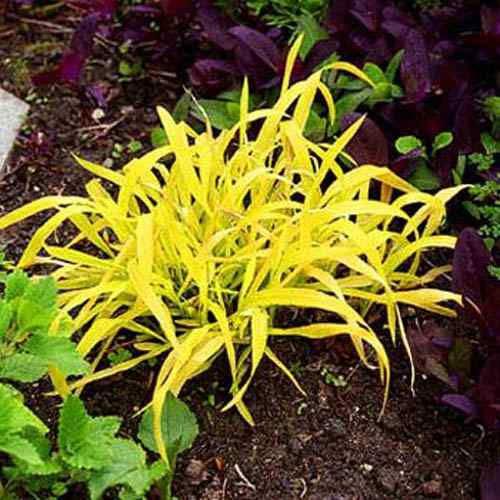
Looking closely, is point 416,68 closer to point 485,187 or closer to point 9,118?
point 485,187

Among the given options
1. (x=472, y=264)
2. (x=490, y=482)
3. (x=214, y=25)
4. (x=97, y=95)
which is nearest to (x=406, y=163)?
(x=472, y=264)

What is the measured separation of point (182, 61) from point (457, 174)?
0.99 metres

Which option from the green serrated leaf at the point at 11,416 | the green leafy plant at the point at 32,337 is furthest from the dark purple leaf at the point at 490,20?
the green serrated leaf at the point at 11,416

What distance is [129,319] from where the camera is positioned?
247 cm

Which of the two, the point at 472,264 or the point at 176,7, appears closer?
the point at 472,264

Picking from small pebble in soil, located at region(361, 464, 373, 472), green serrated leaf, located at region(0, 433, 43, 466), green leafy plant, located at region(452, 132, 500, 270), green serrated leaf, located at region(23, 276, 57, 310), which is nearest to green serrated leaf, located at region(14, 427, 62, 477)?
green serrated leaf, located at region(0, 433, 43, 466)

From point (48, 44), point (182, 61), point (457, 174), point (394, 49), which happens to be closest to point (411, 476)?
point (457, 174)

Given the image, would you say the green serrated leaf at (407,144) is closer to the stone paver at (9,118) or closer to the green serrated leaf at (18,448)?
the stone paver at (9,118)

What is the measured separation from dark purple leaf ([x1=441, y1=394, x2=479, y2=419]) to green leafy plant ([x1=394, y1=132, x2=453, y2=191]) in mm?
672

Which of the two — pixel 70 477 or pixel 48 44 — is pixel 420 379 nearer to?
pixel 70 477

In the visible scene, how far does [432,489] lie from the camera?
8.02 feet

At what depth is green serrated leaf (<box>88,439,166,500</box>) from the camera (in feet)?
7.36

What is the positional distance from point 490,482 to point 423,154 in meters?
0.88

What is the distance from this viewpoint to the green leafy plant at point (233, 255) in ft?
7.82
